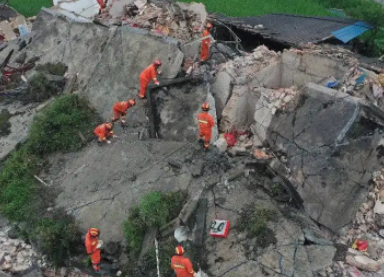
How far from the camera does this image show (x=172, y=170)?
Result: 26.0 ft

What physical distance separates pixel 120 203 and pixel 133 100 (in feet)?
7.79

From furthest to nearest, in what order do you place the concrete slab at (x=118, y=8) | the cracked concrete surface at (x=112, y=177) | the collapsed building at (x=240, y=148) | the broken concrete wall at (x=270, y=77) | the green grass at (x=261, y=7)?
the green grass at (x=261, y=7), the concrete slab at (x=118, y=8), the broken concrete wall at (x=270, y=77), the cracked concrete surface at (x=112, y=177), the collapsed building at (x=240, y=148)

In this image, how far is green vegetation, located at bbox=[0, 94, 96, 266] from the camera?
23.9 feet

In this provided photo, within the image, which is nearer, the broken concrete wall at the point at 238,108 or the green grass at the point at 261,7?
the broken concrete wall at the point at 238,108

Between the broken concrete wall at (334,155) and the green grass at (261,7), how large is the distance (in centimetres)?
859

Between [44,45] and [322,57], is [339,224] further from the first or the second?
[44,45]

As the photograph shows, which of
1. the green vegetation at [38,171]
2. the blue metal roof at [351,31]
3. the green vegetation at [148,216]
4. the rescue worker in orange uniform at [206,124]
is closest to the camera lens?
the green vegetation at [148,216]

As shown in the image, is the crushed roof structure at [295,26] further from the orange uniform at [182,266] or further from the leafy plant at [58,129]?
the orange uniform at [182,266]

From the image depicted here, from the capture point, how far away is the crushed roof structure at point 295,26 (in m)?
12.2

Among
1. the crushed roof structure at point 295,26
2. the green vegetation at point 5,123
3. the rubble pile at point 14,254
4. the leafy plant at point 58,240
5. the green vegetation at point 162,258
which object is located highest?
the crushed roof structure at point 295,26

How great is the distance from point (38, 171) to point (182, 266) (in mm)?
4468

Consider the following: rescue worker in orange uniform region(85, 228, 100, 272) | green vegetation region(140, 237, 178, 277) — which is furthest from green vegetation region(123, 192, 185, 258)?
rescue worker in orange uniform region(85, 228, 100, 272)

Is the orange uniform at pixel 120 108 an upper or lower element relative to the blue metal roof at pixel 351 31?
lower

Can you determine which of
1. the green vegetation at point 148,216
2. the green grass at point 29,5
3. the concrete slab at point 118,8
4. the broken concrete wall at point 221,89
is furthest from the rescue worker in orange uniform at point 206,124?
the green grass at point 29,5
